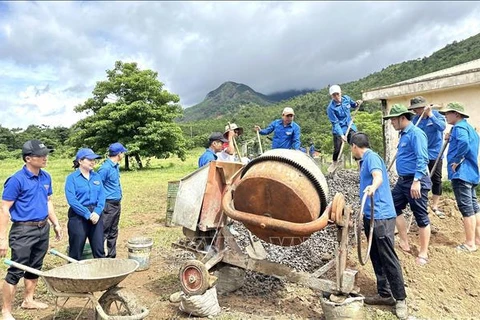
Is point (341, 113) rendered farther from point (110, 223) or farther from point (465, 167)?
point (110, 223)

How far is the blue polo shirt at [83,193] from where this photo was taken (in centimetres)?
500

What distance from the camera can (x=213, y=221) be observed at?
487cm

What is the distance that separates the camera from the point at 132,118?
2606cm

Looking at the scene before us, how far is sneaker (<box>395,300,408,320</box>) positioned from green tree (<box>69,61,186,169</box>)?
21836 mm

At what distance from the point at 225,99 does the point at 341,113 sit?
164 m

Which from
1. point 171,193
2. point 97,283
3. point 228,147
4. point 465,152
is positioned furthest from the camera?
→ point 171,193

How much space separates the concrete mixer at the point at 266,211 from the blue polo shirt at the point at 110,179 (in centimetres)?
176

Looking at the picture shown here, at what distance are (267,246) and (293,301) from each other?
1.56m

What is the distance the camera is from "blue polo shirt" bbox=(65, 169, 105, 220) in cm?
500

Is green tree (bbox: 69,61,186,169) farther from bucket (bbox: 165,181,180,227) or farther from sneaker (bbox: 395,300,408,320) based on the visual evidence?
sneaker (bbox: 395,300,408,320)

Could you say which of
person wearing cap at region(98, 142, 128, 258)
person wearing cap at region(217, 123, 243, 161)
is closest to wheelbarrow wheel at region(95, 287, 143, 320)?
person wearing cap at region(98, 142, 128, 258)

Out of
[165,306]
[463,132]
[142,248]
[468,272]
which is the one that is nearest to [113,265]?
[165,306]

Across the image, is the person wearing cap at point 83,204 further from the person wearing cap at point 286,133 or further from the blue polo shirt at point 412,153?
the blue polo shirt at point 412,153

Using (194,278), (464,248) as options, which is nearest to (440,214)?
(464,248)
